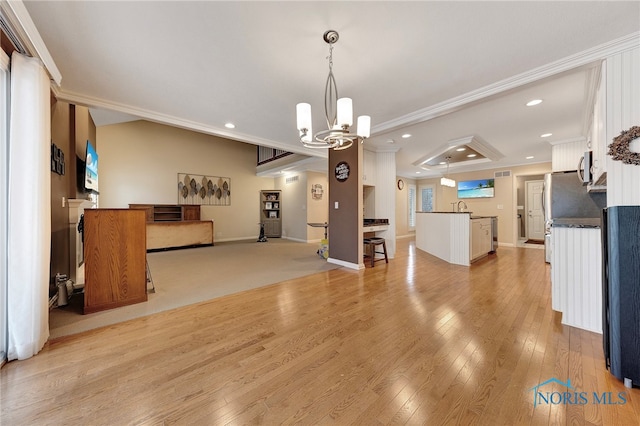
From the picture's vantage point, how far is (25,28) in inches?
67.9

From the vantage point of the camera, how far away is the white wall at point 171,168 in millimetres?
6500

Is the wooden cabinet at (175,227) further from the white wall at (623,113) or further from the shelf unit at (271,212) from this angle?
the white wall at (623,113)

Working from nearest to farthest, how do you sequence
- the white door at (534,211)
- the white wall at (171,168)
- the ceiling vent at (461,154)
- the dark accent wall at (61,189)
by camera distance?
the dark accent wall at (61,189), the ceiling vent at (461,154), the white wall at (171,168), the white door at (534,211)

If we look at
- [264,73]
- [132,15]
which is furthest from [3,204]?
[264,73]

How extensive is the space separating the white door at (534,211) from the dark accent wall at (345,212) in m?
7.35

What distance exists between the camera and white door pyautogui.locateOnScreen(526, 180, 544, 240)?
308 inches

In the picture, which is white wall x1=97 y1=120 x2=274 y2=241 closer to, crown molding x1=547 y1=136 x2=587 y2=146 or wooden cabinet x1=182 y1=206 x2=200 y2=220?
wooden cabinet x1=182 y1=206 x2=200 y2=220

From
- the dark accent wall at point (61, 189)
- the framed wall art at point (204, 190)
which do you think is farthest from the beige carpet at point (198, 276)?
the framed wall art at point (204, 190)

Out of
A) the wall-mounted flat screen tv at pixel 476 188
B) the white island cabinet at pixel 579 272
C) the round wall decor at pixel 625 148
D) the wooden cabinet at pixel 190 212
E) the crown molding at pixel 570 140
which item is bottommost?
the white island cabinet at pixel 579 272

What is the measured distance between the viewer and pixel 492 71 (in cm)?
249

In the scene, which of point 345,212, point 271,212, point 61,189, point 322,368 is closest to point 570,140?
point 345,212

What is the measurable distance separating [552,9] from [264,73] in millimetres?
2434

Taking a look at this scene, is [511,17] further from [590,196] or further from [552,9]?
[590,196]

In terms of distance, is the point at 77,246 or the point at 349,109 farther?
the point at 77,246
